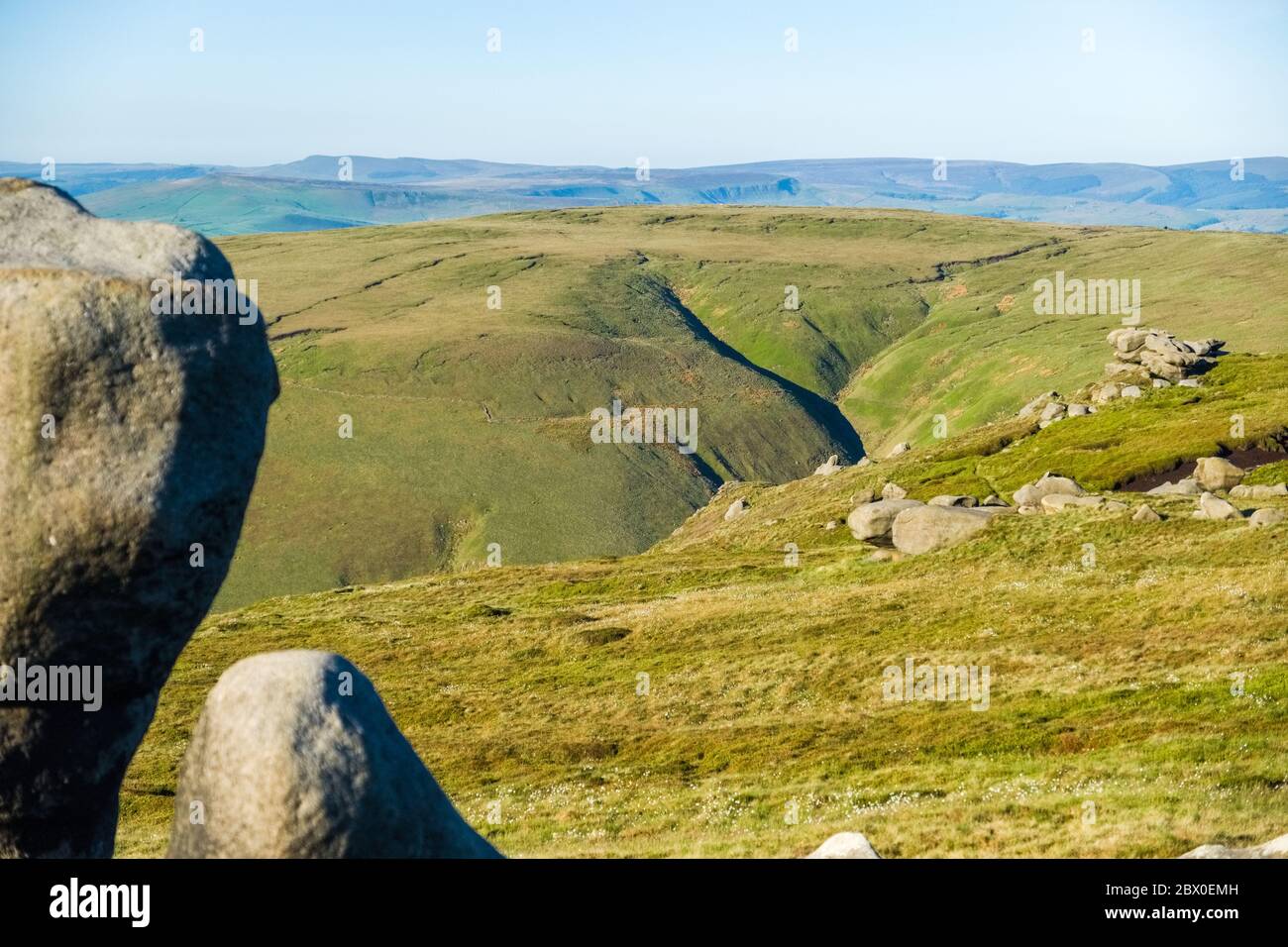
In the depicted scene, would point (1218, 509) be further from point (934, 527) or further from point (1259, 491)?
point (934, 527)

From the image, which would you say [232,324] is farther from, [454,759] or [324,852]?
[454,759]

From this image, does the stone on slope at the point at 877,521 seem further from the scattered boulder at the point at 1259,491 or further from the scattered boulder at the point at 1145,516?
the scattered boulder at the point at 1259,491

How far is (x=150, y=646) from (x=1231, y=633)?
136ft

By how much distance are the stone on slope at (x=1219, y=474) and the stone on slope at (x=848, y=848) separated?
7022 centimetres

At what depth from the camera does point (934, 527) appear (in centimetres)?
7438

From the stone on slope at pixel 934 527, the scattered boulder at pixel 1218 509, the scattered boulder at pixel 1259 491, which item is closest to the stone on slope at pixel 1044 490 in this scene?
the stone on slope at pixel 934 527

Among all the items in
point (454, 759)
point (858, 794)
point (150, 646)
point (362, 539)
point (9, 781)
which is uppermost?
point (150, 646)

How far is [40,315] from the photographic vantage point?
59.6 feet

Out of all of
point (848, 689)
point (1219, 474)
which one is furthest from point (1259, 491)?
point (848, 689)

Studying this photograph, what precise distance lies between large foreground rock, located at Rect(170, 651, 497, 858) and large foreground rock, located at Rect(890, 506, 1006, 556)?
61.2m

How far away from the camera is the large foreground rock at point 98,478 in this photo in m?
18.1

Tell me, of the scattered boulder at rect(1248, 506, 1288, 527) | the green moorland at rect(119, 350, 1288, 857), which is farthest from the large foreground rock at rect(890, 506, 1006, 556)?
the scattered boulder at rect(1248, 506, 1288, 527)

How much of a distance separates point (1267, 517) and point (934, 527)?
758 inches

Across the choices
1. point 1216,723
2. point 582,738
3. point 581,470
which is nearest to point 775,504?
point 581,470
